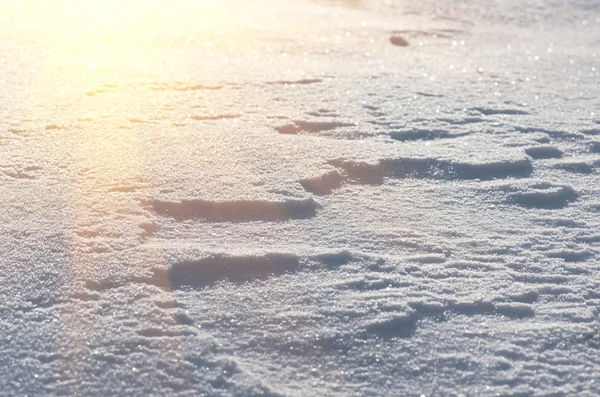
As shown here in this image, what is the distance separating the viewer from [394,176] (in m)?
2.48

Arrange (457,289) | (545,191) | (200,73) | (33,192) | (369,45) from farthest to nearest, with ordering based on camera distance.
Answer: (369,45), (200,73), (545,191), (33,192), (457,289)

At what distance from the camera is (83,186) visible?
2.23 metres

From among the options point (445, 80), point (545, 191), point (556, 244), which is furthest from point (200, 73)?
point (556, 244)

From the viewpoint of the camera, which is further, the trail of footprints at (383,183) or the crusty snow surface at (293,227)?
the trail of footprints at (383,183)

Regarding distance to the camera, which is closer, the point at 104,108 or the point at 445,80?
the point at 104,108

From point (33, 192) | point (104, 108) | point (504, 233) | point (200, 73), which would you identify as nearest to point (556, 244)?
point (504, 233)

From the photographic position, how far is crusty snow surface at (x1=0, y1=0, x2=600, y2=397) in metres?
1.51

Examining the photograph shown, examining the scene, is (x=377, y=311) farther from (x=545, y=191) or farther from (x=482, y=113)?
(x=482, y=113)

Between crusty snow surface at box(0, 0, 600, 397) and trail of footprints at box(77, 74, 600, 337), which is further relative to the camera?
trail of footprints at box(77, 74, 600, 337)

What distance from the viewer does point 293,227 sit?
2.09m

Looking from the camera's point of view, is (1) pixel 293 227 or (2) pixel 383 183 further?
(2) pixel 383 183

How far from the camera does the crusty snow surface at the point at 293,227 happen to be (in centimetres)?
151

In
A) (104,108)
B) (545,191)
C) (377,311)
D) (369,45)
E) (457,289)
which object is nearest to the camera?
(377,311)

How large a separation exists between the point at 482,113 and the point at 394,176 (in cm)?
88
